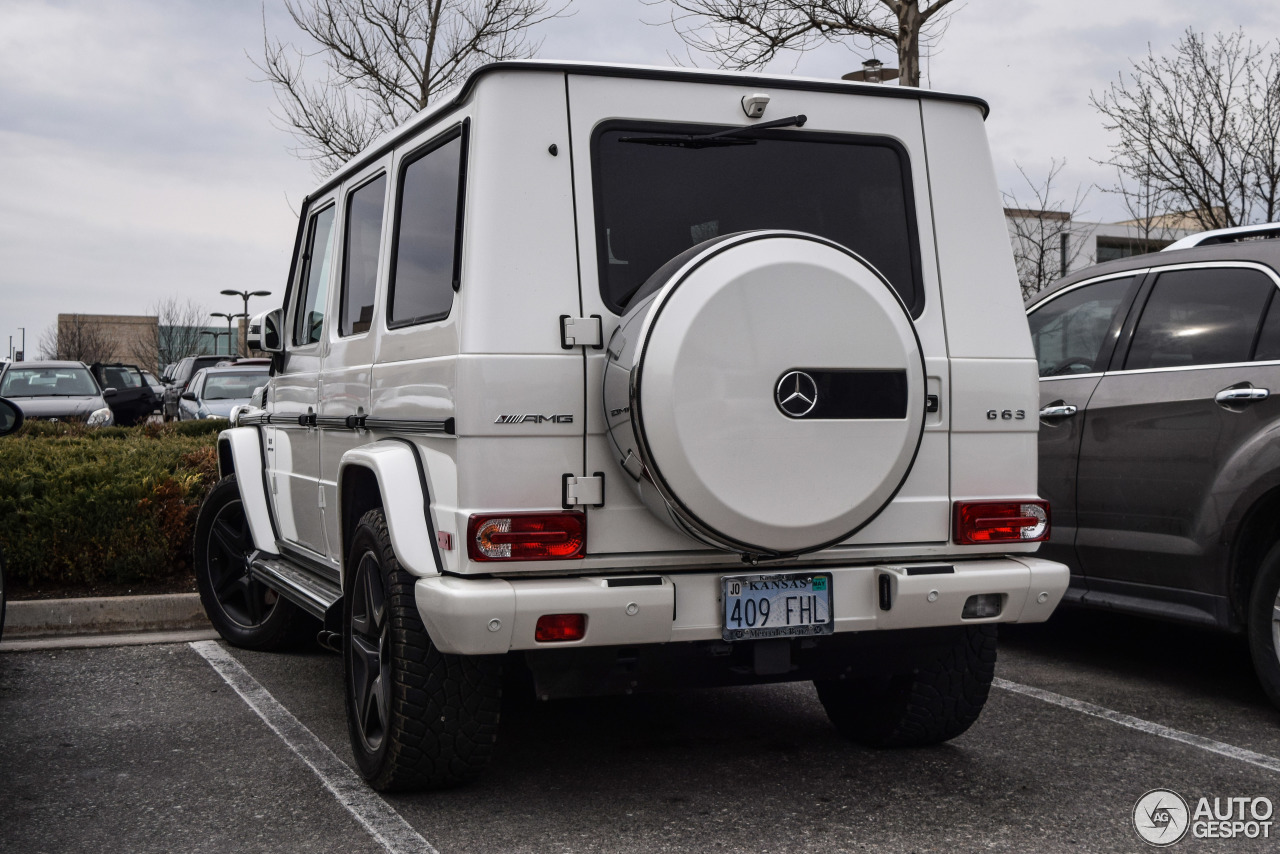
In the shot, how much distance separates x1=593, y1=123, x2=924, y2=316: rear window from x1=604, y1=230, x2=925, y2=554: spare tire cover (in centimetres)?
Result: 27

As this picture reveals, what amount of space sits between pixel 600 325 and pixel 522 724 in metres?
2.01

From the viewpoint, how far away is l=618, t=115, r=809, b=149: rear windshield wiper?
4.08 m

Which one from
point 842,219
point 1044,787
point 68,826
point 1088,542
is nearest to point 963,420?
point 842,219

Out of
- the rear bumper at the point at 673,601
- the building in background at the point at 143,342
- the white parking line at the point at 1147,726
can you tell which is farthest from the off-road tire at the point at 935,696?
the building in background at the point at 143,342

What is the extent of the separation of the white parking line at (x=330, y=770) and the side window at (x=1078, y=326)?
3.76m

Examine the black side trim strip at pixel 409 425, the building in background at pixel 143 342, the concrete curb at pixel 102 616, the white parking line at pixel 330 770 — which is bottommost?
the white parking line at pixel 330 770

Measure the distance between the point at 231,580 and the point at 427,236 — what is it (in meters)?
3.32

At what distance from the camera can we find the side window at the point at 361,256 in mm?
4902

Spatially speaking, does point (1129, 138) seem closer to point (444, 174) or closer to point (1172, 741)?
point (1172, 741)

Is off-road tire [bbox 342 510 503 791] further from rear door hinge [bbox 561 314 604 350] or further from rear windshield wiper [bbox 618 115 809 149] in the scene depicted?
rear windshield wiper [bbox 618 115 809 149]

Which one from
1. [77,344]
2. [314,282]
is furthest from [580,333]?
[77,344]

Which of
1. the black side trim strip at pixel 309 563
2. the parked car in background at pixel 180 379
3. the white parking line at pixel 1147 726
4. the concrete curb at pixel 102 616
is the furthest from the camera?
the parked car in background at pixel 180 379

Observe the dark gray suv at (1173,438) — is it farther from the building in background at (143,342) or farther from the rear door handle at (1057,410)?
the building in background at (143,342)

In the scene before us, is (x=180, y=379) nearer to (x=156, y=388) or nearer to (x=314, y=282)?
(x=156, y=388)
